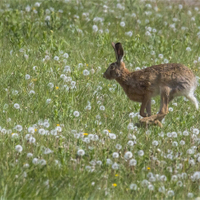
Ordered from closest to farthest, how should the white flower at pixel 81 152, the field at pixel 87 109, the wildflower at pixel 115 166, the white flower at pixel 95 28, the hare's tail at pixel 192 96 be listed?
the field at pixel 87 109
the wildflower at pixel 115 166
the white flower at pixel 81 152
the hare's tail at pixel 192 96
the white flower at pixel 95 28

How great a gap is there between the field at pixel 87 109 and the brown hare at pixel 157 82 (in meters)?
0.25

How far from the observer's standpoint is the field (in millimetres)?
4324

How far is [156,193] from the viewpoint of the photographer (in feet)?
13.9

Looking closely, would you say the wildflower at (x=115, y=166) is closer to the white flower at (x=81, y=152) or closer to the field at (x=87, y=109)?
the field at (x=87, y=109)

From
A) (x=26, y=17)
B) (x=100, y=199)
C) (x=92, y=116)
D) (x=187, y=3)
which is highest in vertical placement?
(x=187, y=3)

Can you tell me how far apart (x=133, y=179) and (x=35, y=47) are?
16.0ft

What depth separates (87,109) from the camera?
630 centimetres

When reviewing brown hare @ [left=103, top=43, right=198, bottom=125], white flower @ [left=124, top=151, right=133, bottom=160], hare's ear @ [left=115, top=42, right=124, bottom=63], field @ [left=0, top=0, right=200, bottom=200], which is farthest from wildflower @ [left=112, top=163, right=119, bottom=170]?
hare's ear @ [left=115, top=42, right=124, bottom=63]

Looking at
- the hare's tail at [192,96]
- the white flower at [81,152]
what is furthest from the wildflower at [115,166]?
the hare's tail at [192,96]

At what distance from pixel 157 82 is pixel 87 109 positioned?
991mm

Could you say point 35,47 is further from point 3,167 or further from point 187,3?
point 187,3

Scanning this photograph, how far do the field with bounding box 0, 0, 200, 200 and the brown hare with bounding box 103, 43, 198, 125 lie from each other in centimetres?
25

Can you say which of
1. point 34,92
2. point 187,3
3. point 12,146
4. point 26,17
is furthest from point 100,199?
point 187,3

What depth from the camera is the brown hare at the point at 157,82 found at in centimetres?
615
